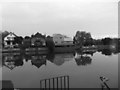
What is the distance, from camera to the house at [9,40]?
2446cm

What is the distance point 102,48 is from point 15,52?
14900 millimetres

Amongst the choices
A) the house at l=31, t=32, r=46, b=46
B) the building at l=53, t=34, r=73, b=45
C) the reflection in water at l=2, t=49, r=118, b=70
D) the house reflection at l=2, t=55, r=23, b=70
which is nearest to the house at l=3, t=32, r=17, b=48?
the house at l=31, t=32, r=46, b=46

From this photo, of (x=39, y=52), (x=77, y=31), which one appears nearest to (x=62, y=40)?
(x=77, y=31)

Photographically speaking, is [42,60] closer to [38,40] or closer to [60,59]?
[60,59]

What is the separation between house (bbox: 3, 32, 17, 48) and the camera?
2446 cm

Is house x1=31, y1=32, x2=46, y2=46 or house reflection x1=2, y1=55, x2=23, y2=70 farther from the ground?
house x1=31, y1=32, x2=46, y2=46

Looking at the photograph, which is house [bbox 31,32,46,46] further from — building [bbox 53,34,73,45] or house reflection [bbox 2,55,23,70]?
house reflection [bbox 2,55,23,70]

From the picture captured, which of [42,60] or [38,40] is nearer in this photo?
[42,60]

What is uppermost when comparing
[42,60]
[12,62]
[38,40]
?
[38,40]

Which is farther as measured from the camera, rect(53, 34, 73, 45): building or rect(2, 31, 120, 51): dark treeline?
rect(53, 34, 73, 45): building

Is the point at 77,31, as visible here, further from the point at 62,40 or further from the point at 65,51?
the point at 65,51

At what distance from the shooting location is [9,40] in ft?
83.7

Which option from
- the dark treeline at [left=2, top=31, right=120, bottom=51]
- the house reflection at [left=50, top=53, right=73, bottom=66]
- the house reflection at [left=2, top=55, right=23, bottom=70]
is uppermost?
the dark treeline at [left=2, top=31, right=120, bottom=51]

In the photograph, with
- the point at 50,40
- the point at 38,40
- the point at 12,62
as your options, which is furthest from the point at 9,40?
the point at 12,62
